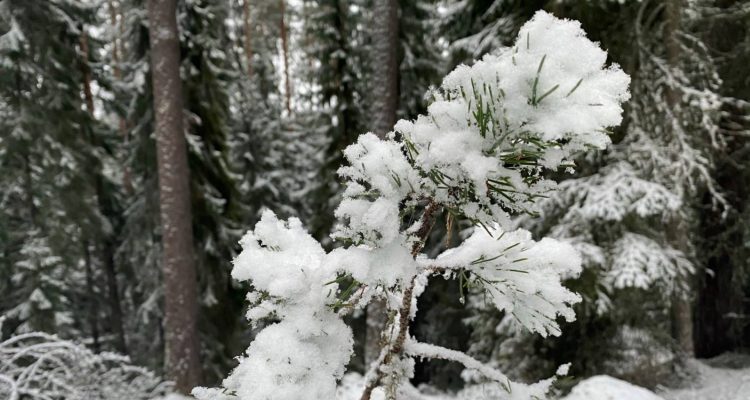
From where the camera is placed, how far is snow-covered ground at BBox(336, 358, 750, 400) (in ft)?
14.7

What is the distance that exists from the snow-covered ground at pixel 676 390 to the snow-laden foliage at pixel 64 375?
2.21 m

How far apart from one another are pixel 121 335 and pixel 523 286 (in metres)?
15.2

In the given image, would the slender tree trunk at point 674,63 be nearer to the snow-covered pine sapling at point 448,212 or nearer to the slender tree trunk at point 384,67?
the slender tree trunk at point 384,67

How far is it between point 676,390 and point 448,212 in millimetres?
6780

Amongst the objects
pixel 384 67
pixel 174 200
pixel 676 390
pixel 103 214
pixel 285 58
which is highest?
pixel 285 58

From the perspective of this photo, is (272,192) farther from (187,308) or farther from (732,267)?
(732,267)

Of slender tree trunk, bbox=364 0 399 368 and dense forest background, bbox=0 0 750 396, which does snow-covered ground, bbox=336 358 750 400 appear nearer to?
dense forest background, bbox=0 0 750 396

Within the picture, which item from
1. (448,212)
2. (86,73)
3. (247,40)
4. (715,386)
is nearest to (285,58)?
(247,40)

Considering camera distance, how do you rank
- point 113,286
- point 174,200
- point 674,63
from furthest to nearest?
point 113,286 → point 174,200 → point 674,63

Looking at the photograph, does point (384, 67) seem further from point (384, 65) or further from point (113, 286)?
point (113, 286)

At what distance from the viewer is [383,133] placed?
24.6 feet

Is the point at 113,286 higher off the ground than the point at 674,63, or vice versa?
the point at 674,63

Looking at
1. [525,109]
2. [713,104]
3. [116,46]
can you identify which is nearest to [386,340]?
[525,109]

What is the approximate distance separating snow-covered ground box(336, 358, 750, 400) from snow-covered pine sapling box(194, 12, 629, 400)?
2.57m
